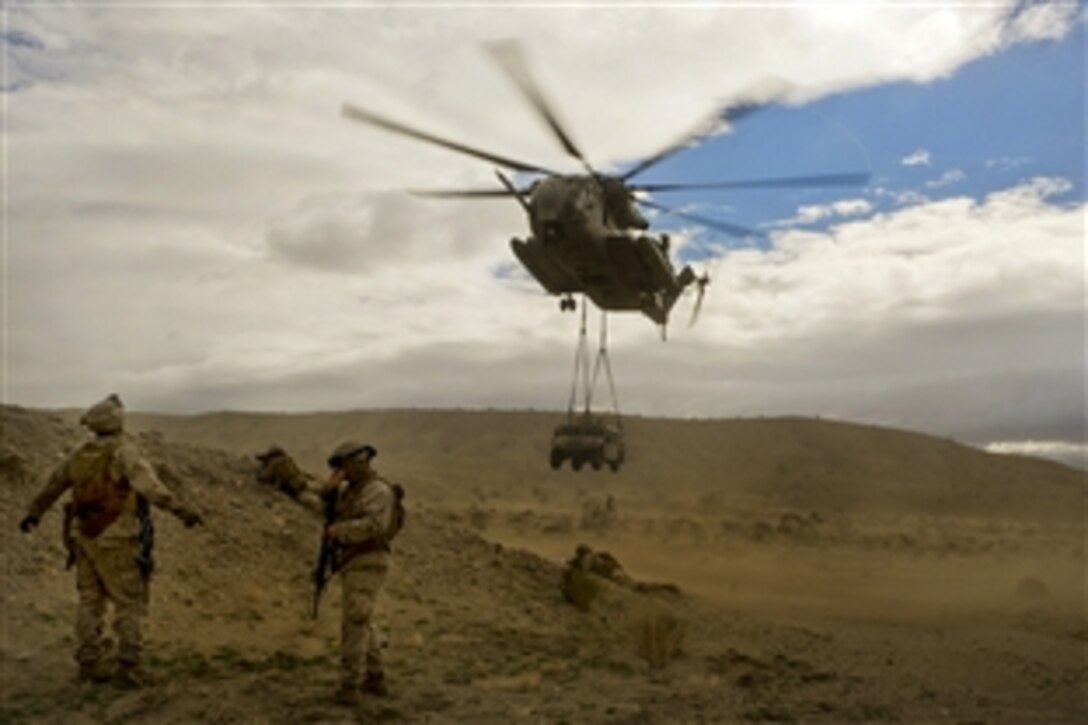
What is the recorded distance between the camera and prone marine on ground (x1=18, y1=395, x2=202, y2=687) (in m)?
8.29

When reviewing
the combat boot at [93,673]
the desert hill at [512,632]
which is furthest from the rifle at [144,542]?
the desert hill at [512,632]

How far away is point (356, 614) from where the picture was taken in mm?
8195

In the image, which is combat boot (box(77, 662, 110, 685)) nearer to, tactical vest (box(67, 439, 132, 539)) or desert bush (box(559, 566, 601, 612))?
tactical vest (box(67, 439, 132, 539))

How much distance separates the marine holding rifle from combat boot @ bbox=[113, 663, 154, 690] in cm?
156

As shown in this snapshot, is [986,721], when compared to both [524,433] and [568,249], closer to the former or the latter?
[568,249]

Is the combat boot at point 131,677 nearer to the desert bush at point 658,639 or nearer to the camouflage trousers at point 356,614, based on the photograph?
the camouflage trousers at point 356,614

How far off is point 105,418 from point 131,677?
2086mm

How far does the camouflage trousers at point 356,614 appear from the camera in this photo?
26.9 ft

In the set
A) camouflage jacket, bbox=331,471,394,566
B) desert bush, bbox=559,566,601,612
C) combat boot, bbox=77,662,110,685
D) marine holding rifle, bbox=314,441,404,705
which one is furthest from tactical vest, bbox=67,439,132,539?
desert bush, bbox=559,566,601,612

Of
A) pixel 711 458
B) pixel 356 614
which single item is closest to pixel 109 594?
pixel 356 614

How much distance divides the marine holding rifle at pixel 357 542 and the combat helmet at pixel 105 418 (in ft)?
5.86

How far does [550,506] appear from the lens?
48.2 meters

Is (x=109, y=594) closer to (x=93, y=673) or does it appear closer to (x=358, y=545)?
(x=93, y=673)

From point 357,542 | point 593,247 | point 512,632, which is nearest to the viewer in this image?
point 357,542
